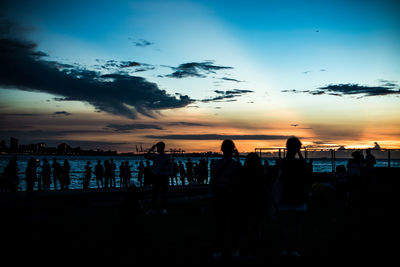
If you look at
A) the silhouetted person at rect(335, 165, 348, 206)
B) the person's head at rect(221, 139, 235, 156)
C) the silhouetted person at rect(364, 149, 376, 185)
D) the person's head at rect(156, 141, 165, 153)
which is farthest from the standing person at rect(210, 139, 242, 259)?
the silhouetted person at rect(364, 149, 376, 185)

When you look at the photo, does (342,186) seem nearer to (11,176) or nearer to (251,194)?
(251,194)

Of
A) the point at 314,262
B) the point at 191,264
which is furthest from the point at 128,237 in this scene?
the point at 314,262

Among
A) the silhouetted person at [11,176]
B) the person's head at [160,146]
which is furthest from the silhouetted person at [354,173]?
the silhouetted person at [11,176]

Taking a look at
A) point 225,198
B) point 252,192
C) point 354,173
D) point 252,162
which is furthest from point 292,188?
point 354,173

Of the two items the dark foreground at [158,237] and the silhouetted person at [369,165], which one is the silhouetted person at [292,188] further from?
the silhouetted person at [369,165]

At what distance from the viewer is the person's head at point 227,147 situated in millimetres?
6320

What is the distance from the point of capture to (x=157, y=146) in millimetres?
11195

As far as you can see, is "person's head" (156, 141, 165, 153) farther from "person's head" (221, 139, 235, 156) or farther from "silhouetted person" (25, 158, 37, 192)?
"silhouetted person" (25, 158, 37, 192)

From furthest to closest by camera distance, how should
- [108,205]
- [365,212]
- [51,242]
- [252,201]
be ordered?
[108,205], [365,212], [51,242], [252,201]

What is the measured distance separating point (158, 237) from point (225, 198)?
8.18 feet

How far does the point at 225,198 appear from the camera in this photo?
244 inches

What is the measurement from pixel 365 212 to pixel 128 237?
812cm

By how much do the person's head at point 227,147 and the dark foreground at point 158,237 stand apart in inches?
68.3

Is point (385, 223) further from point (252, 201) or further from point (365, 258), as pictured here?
point (252, 201)
